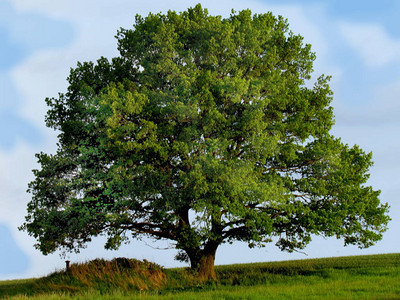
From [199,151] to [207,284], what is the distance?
23.9 ft

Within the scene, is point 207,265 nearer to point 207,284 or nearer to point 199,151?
point 207,284

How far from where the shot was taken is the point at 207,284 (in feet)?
76.2

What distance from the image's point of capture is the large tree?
22.5 m

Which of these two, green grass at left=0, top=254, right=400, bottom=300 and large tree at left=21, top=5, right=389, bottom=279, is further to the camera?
large tree at left=21, top=5, right=389, bottom=279

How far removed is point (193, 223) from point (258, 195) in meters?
3.71

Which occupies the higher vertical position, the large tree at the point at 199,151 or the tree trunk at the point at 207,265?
the large tree at the point at 199,151

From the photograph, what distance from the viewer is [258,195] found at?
864 inches

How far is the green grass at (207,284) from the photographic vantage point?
18328mm

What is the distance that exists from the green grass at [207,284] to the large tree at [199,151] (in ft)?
5.61

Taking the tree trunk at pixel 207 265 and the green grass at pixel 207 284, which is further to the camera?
the tree trunk at pixel 207 265

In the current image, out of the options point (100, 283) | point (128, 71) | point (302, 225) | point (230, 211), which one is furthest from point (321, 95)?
point (100, 283)

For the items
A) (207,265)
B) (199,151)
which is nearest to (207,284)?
(207,265)

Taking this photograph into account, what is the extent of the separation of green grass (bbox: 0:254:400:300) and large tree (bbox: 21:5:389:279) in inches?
67.3

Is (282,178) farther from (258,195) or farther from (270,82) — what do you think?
(270,82)
